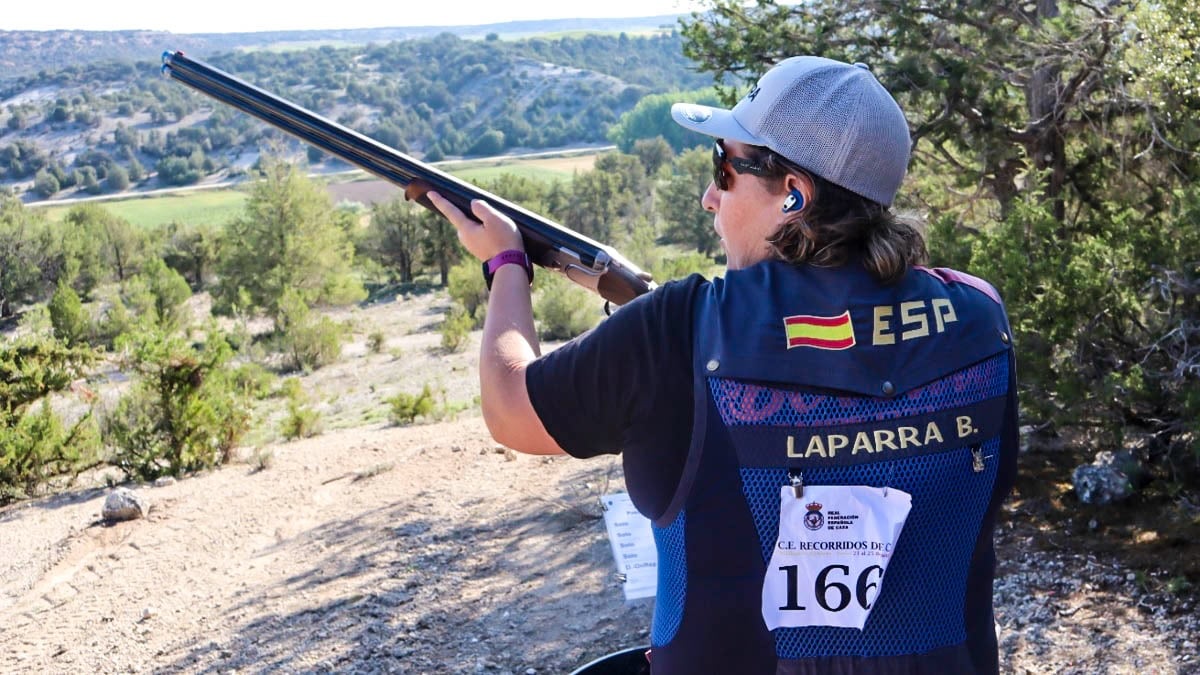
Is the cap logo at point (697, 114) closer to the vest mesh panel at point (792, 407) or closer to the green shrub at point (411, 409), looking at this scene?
the vest mesh panel at point (792, 407)

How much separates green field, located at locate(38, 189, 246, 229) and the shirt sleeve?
67932mm

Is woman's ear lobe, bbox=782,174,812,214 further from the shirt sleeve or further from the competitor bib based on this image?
the competitor bib

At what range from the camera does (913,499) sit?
5.38 ft

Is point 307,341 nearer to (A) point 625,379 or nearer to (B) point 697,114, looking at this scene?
(B) point 697,114

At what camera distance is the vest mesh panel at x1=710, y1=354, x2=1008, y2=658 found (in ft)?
5.29

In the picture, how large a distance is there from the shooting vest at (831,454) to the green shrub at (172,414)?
Result: 8687 mm

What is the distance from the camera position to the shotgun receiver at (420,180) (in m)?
3.11

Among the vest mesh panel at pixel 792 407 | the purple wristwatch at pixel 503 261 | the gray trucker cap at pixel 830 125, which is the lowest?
the vest mesh panel at pixel 792 407

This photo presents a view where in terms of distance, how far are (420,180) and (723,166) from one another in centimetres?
191

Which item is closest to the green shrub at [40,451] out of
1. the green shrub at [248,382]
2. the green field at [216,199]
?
the green shrub at [248,382]

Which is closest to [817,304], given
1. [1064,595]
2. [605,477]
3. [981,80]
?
[1064,595]

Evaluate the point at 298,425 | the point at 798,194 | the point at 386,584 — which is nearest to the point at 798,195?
the point at 798,194

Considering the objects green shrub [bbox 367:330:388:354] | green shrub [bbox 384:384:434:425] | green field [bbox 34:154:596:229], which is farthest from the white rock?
green field [bbox 34:154:596:229]

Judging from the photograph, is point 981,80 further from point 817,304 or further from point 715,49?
point 817,304
